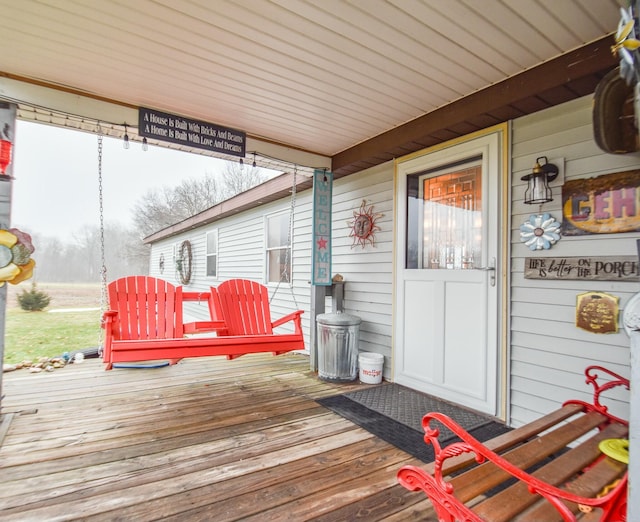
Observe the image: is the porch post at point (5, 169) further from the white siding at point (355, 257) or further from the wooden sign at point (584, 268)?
the wooden sign at point (584, 268)

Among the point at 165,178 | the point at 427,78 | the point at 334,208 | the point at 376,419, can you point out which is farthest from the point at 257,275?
the point at 165,178

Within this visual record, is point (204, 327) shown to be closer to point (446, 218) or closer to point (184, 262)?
point (446, 218)

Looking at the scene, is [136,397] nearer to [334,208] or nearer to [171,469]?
[171,469]

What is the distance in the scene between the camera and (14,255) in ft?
8.09

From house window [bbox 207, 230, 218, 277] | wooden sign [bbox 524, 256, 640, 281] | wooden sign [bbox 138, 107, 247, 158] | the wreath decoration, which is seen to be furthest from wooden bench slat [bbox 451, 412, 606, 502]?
the wreath decoration

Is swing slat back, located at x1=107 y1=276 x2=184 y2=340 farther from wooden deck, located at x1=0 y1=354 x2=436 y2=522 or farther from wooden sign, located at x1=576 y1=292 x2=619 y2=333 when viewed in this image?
wooden sign, located at x1=576 y1=292 x2=619 y2=333

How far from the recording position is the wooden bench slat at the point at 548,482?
1164 millimetres

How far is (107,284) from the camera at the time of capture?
3.46 metres

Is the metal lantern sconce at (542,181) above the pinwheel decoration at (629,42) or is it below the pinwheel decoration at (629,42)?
below

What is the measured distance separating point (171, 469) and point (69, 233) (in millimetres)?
11671

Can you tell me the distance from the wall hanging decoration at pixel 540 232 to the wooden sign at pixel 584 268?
11cm

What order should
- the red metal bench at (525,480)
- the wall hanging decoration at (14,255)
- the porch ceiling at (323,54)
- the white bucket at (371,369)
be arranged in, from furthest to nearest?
the white bucket at (371,369)
the wall hanging decoration at (14,255)
the porch ceiling at (323,54)
the red metal bench at (525,480)

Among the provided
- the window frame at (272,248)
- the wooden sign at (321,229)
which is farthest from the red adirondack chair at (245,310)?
the window frame at (272,248)

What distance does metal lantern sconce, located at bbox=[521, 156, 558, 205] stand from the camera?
8.33 ft
